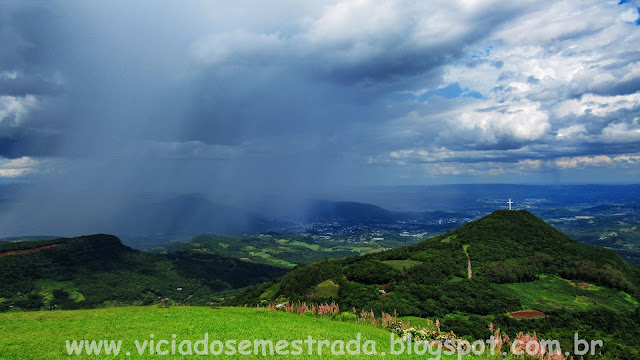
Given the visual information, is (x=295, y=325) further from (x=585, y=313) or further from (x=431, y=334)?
(x=585, y=313)

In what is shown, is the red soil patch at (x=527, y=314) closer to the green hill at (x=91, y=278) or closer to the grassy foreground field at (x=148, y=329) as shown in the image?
the grassy foreground field at (x=148, y=329)

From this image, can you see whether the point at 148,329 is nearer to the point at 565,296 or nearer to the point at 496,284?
the point at 496,284

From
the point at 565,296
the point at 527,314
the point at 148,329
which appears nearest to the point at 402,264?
the point at 527,314

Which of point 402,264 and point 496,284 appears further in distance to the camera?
point 402,264

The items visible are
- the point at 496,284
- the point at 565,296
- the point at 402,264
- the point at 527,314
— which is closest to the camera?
the point at 527,314

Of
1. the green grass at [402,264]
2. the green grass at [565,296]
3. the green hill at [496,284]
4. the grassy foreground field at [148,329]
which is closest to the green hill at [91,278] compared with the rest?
the green hill at [496,284]

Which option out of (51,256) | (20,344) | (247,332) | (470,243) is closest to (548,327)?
(470,243)
